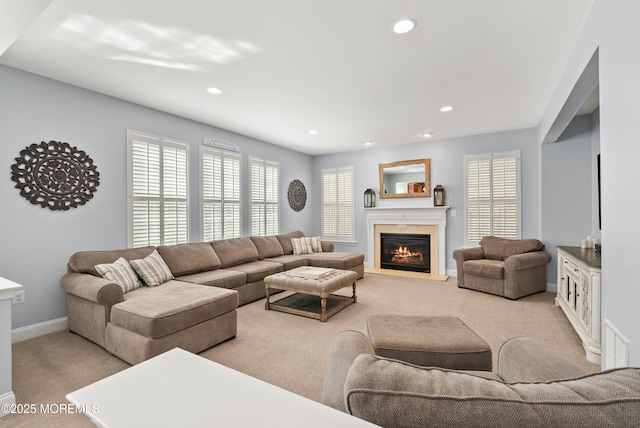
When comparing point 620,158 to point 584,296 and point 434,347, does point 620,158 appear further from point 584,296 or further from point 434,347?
point 584,296

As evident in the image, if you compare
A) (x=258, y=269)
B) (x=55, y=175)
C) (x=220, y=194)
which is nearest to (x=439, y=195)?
(x=258, y=269)

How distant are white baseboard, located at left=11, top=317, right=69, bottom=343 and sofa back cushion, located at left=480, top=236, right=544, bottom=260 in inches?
236

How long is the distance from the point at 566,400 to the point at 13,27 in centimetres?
336

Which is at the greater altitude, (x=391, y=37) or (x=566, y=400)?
(x=391, y=37)

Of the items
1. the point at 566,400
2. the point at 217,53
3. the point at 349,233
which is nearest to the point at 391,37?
the point at 217,53

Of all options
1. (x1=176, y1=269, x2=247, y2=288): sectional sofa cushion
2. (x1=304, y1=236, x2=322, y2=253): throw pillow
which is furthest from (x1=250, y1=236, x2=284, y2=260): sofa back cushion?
(x1=176, y1=269, x2=247, y2=288): sectional sofa cushion

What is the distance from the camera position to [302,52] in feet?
8.93

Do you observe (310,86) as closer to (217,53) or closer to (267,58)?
(267,58)

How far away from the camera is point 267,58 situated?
111 inches

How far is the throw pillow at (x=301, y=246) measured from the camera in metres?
5.99

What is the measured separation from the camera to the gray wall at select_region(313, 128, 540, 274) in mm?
5145

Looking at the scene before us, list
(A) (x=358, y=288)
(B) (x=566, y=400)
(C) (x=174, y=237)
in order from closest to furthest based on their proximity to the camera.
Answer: (B) (x=566, y=400) < (C) (x=174, y=237) < (A) (x=358, y=288)

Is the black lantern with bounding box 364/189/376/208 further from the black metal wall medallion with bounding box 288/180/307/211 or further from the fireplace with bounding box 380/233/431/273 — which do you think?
the black metal wall medallion with bounding box 288/180/307/211

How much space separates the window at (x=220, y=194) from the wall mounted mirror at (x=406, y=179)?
3.14 metres
